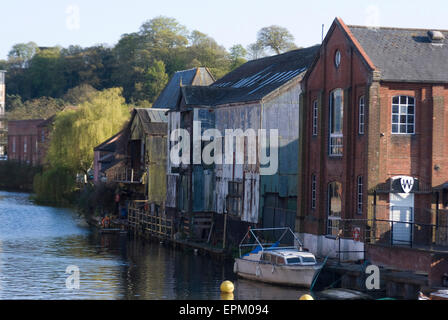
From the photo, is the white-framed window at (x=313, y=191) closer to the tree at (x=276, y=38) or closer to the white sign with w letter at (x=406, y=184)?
the white sign with w letter at (x=406, y=184)

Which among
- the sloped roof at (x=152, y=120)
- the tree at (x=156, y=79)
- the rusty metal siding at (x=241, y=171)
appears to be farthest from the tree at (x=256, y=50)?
the rusty metal siding at (x=241, y=171)

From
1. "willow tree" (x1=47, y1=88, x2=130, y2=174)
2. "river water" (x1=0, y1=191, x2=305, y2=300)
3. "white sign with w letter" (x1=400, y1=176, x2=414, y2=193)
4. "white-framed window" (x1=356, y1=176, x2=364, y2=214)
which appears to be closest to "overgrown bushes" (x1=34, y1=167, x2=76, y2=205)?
"willow tree" (x1=47, y1=88, x2=130, y2=174)

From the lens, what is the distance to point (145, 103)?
11131 cm

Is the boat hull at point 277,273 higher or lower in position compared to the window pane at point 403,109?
lower

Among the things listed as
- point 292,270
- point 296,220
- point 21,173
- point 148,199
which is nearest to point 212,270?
point 296,220

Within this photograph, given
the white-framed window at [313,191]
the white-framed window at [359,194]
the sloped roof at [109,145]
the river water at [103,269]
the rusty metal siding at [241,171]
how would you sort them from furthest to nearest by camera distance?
the sloped roof at [109,145], the rusty metal siding at [241,171], the white-framed window at [313,191], the white-framed window at [359,194], the river water at [103,269]

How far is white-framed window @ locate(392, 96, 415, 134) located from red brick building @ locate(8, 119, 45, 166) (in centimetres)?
8973

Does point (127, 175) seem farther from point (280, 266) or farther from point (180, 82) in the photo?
point (280, 266)

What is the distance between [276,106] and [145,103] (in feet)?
210

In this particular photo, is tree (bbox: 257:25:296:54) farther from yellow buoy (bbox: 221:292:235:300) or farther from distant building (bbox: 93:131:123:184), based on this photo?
yellow buoy (bbox: 221:292:235:300)

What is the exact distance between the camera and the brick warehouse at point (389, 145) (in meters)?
36.6

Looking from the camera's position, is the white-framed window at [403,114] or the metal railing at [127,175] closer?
the white-framed window at [403,114]

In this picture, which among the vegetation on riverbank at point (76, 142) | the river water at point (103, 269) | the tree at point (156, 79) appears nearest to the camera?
the river water at point (103, 269)

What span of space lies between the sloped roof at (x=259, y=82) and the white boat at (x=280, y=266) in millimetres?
11773
